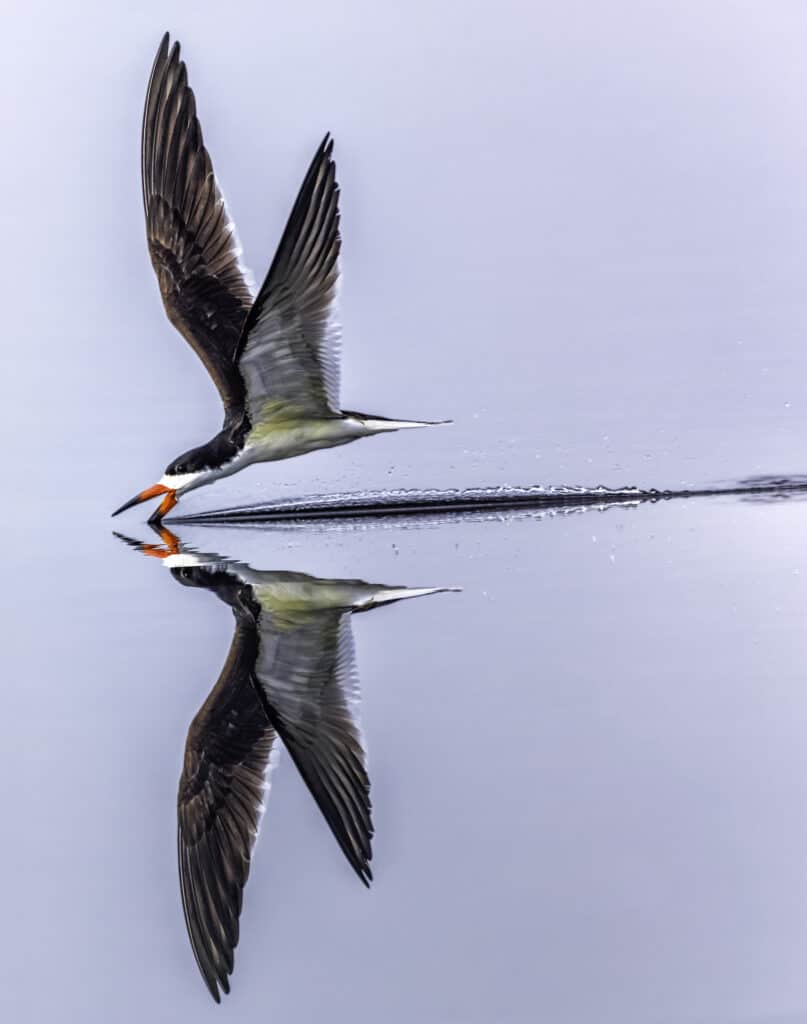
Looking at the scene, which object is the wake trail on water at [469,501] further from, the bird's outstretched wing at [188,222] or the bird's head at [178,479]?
the bird's outstretched wing at [188,222]

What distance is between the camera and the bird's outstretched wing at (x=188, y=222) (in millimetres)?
1978

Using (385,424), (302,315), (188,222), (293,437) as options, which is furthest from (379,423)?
(188,222)

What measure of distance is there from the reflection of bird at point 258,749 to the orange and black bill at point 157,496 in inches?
8.3

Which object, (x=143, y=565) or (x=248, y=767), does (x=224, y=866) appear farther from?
(x=143, y=565)

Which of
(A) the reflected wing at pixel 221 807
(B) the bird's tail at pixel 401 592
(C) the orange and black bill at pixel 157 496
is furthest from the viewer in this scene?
(C) the orange and black bill at pixel 157 496

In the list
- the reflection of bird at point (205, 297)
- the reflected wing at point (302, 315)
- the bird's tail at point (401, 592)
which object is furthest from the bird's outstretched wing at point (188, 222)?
the bird's tail at point (401, 592)

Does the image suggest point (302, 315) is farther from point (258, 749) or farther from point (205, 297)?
point (258, 749)

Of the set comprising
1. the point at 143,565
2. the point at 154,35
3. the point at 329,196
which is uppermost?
the point at 154,35

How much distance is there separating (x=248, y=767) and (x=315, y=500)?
48cm

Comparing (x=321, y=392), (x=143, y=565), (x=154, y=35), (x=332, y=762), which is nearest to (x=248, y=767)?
(x=332, y=762)

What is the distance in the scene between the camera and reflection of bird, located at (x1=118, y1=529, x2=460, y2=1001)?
5.49 feet

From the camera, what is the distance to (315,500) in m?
2.08

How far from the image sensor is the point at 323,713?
1.74 metres

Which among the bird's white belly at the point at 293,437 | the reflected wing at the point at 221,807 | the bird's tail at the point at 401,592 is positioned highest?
the bird's white belly at the point at 293,437
